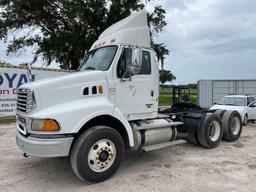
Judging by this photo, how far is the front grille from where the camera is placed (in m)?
4.04

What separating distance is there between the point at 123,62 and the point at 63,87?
1.32 m

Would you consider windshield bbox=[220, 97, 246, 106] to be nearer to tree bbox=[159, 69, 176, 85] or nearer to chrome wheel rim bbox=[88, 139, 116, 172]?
tree bbox=[159, 69, 176, 85]

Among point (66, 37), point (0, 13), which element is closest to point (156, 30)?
point (66, 37)

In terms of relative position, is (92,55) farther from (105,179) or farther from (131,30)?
(105,179)

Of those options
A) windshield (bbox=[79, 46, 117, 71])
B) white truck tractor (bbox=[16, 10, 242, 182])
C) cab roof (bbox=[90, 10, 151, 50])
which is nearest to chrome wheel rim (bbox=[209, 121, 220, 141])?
white truck tractor (bbox=[16, 10, 242, 182])

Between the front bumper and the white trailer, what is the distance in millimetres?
16785

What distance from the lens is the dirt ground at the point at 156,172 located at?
13.6 feet

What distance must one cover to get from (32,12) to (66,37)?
3545 mm

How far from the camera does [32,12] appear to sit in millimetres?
20062

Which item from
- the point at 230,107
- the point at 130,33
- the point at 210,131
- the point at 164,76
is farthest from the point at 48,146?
the point at 164,76

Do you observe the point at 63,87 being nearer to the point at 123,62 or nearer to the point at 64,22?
the point at 123,62

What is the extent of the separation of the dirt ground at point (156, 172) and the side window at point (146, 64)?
2.04 metres

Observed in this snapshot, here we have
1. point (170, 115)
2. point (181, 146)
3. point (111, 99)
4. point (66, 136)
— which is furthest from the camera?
point (181, 146)

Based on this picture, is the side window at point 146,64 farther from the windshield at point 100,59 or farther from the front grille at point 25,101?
the front grille at point 25,101
